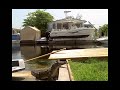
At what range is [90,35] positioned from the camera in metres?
14.4

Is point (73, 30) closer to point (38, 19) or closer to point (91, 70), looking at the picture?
point (38, 19)

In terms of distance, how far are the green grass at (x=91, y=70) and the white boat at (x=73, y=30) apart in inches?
281

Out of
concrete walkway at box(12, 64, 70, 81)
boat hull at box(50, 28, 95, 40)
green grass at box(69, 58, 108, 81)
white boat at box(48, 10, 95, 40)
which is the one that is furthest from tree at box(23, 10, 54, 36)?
boat hull at box(50, 28, 95, 40)

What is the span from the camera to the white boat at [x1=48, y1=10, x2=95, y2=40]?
1355 centimetres

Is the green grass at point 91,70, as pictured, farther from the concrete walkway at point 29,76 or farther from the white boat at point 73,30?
the white boat at point 73,30

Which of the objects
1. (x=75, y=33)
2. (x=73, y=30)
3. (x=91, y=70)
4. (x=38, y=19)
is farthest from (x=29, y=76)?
(x=75, y=33)

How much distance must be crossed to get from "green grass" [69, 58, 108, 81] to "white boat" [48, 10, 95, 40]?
7.15 m

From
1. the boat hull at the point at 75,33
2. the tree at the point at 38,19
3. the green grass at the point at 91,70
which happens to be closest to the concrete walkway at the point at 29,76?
the green grass at the point at 91,70

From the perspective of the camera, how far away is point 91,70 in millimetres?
5215

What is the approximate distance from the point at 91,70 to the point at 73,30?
930 cm
